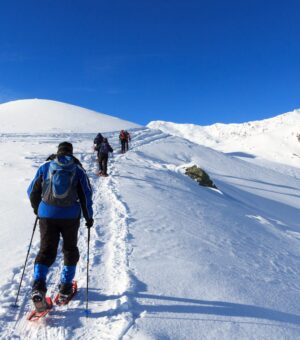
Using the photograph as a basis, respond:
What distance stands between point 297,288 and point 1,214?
717 centimetres

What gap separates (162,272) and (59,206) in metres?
2.47

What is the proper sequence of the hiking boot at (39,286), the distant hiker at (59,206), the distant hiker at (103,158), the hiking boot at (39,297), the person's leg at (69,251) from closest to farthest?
1. the hiking boot at (39,297)
2. the hiking boot at (39,286)
3. the distant hiker at (59,206)
4. the person's leg at (69,251)
5. the distant hiker at (103,158)

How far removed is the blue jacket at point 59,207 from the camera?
15.3 feet

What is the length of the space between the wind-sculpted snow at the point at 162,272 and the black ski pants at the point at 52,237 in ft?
2.14

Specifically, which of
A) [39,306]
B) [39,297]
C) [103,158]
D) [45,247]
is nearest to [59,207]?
[45,247]

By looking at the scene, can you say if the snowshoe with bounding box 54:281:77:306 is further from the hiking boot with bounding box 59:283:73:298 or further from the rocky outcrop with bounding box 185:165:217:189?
the rocky outcrop with bounding box 185:165:217:189

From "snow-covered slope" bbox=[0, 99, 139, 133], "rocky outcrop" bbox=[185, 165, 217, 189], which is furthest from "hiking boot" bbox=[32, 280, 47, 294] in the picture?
"snow-covered slope" bbox=[0, 99, 139, 133]

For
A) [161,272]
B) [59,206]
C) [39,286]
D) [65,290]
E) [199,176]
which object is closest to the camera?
[39,286]

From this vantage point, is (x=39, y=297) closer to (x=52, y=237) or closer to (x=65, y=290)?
(x=65, y=290)

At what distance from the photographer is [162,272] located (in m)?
6.21

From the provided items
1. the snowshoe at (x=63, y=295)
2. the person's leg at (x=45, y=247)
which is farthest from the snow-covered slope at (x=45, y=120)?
the snowshoe at (x=63, y=295)

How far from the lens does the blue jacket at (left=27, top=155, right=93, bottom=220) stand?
465 centimetres

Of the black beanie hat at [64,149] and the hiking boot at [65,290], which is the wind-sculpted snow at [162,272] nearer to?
the hiking boot at [65,290]

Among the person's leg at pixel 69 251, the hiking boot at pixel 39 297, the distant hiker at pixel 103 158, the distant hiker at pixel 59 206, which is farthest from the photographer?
the distant hiker at pixel 103 158
